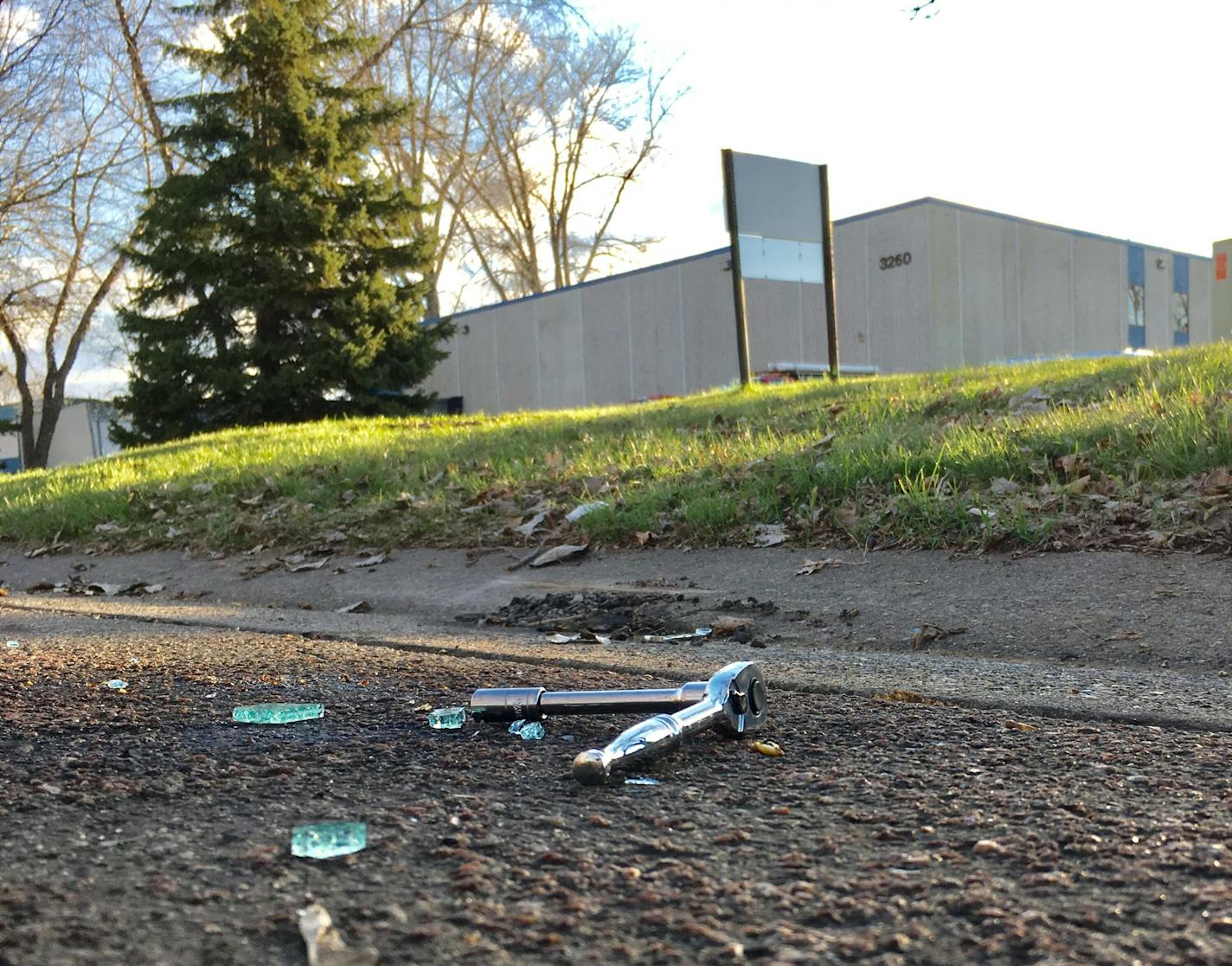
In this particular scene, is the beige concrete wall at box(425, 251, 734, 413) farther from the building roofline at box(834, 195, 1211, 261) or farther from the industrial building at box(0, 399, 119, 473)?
the industrial building at box(0, 399, 119, 473)

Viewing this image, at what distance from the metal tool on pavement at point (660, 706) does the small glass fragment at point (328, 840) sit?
48cm

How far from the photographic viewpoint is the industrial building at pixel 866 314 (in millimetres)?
31406

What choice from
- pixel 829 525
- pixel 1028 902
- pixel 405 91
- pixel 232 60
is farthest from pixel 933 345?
pixel 1028 902

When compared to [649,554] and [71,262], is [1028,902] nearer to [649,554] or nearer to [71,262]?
[649,554]

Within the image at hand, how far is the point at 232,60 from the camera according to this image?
71.1 ft

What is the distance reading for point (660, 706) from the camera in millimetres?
2688

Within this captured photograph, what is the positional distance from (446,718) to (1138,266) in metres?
41.6

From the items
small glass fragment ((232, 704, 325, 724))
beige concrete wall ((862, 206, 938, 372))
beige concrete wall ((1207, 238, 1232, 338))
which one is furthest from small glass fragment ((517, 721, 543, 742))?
beige concrete wall ((862, 206, 938, 372))

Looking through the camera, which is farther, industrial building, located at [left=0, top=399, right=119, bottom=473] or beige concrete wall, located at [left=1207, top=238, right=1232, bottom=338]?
industrial building, located at [left=0, top=399, right=119, bottom=473]

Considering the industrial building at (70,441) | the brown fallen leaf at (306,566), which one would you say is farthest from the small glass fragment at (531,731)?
the industrial building at (70,441)

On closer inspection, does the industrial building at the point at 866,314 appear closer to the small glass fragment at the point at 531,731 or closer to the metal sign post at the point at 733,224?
the metal sign post at the point at 733,224

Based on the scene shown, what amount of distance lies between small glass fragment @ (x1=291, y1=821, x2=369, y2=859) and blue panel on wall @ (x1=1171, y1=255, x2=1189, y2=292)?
1783 inches

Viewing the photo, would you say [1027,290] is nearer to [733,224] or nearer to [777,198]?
[777,198]

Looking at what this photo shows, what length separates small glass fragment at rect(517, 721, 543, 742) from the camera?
107 inches
